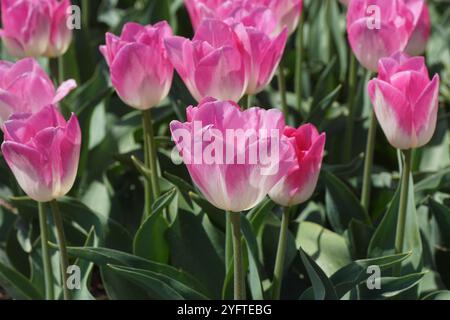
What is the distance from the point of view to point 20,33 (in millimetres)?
2164

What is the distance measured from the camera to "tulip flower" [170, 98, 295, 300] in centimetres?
138

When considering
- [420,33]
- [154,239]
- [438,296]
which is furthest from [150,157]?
[420,33]

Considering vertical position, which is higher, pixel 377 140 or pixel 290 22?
pixel 290 22

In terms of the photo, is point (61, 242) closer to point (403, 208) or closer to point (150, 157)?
point (150, 157)

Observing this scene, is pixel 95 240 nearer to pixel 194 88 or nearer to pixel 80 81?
pixel 194 88

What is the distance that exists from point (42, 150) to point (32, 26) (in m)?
0.70

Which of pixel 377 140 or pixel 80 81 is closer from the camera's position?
pixel 377 140

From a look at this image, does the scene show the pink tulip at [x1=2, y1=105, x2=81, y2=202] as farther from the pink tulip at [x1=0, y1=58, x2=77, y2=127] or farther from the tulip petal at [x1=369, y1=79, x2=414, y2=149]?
the tulip petal at [x1=369, y1=79, x2=414, y2=149]

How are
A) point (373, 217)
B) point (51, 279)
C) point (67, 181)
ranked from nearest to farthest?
point (67, 181) < point (51, 279) < point (373, 217)

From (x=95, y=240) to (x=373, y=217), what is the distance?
28.6 inches

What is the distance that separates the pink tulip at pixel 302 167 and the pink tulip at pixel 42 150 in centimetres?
37

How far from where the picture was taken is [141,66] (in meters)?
1.76
